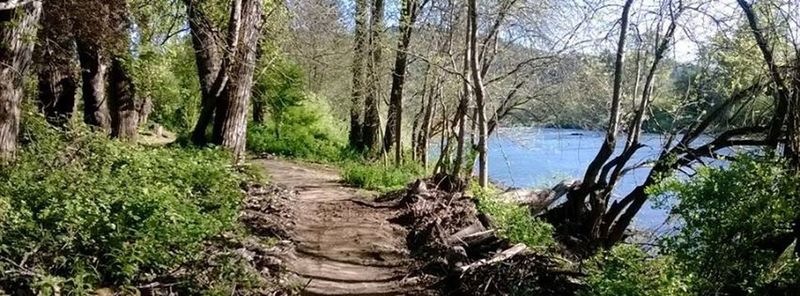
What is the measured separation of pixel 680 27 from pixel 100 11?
8.04 m

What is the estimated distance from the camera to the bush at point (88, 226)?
395 cm

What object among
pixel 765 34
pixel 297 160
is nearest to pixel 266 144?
pixel 297 160

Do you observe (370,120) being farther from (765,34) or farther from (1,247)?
(1,247)

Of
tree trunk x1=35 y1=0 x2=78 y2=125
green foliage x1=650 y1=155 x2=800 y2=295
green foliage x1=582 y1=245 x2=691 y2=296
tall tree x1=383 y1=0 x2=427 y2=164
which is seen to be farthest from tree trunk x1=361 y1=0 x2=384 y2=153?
green foliage x1=650 y1=155 x2=800 y2=295

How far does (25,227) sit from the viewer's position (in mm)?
4145

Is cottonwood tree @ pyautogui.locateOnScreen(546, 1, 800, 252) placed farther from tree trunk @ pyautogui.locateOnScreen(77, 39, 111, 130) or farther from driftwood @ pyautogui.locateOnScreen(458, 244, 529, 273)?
tree trunk @ pyautogui.locateOnScreen(77, 39, 111, 130)

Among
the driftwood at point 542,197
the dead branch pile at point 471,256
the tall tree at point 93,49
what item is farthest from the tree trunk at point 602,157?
the tall tree at point 93,49

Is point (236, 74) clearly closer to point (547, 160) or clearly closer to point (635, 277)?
point (635, 277)

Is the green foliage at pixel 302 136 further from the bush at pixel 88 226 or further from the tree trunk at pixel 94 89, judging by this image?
the bush at pixel 88 226

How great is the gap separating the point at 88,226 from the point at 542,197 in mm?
7754

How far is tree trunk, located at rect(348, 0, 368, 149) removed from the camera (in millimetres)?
16422

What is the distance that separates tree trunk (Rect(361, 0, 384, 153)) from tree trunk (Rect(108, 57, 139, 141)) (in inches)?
211

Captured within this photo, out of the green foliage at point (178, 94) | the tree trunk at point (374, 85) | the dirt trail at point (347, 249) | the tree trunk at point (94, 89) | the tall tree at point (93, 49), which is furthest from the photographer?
the green foliage at point (178, 94)

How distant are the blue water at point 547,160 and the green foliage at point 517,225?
5302 mm
